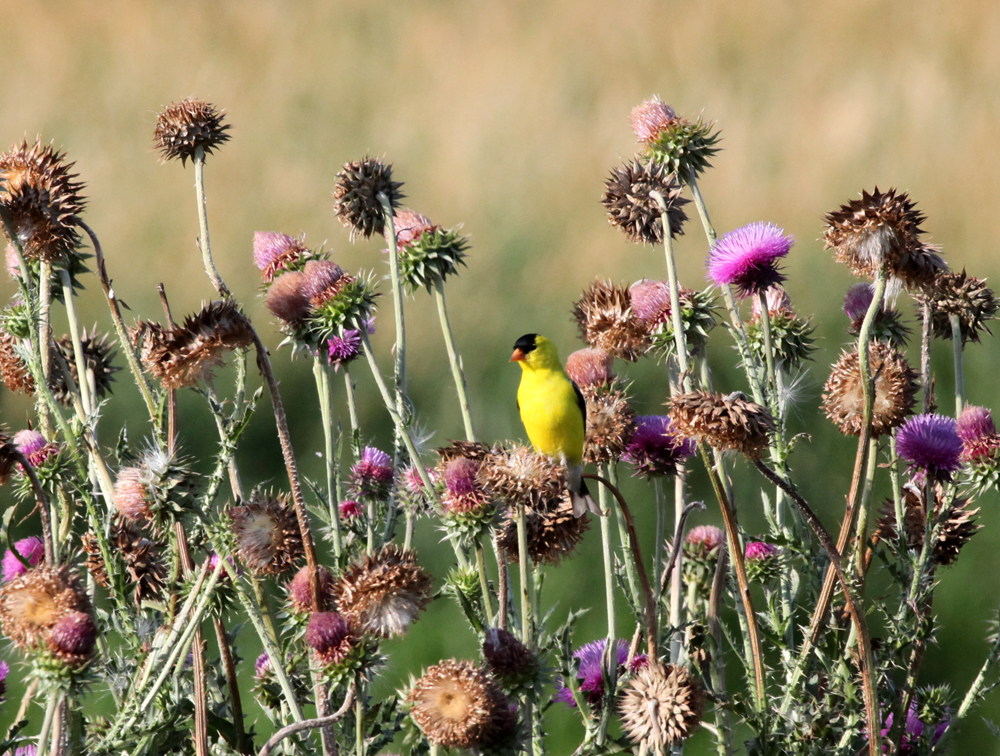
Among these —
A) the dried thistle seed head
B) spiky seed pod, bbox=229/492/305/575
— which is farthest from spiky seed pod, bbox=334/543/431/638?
the dried thistle seed head

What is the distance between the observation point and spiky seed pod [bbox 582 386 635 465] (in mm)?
1072

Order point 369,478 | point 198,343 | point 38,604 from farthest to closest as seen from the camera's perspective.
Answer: point 369,478 < point 198,343 < point 38,604

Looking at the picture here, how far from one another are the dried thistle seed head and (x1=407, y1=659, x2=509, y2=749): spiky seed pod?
2.49 ft

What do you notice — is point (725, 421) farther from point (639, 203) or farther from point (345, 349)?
point (345, 349)

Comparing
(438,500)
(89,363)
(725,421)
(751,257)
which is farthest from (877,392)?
(89,363)

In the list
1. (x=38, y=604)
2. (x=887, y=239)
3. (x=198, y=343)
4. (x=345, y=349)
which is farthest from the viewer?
(x=345, y=349)

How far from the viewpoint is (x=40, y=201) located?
87cm

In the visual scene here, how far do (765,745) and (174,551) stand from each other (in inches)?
22.9

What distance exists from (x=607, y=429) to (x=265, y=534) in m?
0.41

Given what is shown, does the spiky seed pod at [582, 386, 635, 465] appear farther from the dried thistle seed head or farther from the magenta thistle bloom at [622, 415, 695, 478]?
the dried thistle seed head

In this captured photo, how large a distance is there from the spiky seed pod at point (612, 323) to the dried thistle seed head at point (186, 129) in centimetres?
52

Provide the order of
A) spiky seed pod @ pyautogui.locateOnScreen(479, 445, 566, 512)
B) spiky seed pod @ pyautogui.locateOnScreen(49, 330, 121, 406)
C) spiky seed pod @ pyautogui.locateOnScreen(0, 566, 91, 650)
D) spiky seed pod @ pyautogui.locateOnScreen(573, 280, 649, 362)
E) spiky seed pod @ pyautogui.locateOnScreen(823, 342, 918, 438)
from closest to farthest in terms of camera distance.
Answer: spiky seed pod @ pyautogui.locateOnScreen(0, 566, 91, 650) → spiky seed pod @ pyautogui.locateOnScreen(479, 445, 566, 512) → spiky seed pod @ pyautogui.locateOnScreen(823, 342, 918, 438) → spiky seed pod @ pyautogui.locateOnScreen(49, 330, 121, 406) → spiky seed pod @ pyautogui.locateOnScreen(573, 280, 649, 362)

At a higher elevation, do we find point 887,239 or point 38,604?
point 887,239

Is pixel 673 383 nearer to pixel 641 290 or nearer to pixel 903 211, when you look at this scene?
pixel 641 290
